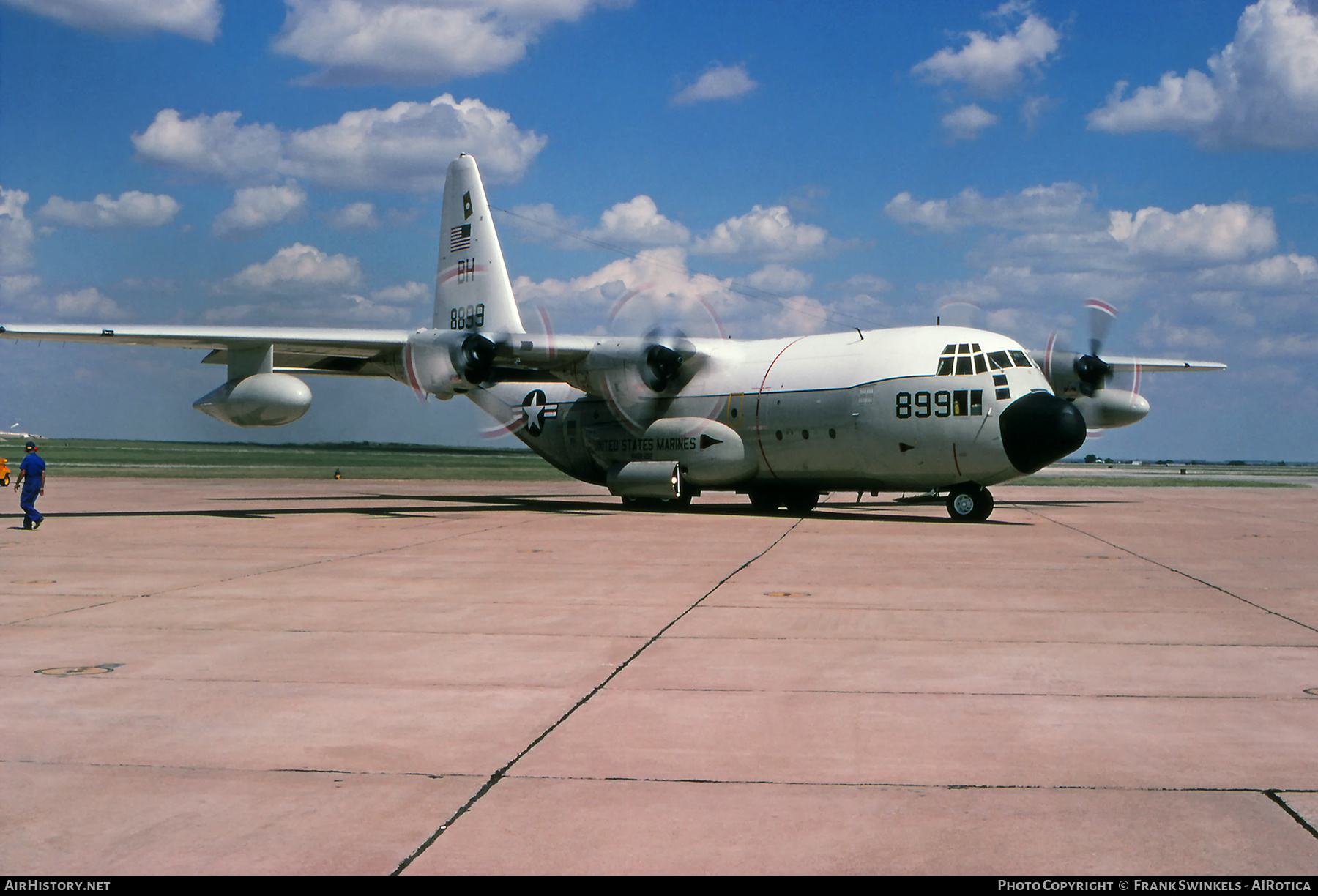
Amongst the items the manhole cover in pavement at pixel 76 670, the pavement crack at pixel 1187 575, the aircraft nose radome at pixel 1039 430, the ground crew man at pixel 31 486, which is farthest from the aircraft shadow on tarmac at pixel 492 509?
the manhole cover in pavement at pixel 76 670

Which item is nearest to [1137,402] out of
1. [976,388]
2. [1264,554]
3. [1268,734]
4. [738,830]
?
[976,388]

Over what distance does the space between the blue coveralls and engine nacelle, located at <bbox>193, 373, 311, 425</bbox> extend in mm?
4245

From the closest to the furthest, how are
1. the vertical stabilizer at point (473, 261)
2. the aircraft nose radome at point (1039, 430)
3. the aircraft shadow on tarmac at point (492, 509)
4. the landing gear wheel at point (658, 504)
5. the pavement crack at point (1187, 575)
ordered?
the pavement crack at point (1187, 575) < the aircraft nose radome at point (1039, 430) < the aircraft shadow on tarmac at point (492, 509) < the landing gear wheel at point (658, 504) < the vertical stabilizer at point (473, 261)

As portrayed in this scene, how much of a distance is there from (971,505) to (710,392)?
Answer: 6983 millimetres

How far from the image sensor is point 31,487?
68.8 feet

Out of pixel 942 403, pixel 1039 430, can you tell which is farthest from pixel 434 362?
pixel 1039 430

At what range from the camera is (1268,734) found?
6.00 metres

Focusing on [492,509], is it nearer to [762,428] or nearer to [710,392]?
[710,392]

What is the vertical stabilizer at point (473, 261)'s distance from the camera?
107ft

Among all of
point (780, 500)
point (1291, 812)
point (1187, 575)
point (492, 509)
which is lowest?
point (492, 509)

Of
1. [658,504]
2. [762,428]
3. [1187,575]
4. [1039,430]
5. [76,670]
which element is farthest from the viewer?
[658,504]

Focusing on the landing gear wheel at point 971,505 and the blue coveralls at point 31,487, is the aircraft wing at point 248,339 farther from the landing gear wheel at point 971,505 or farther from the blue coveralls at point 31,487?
the landing gear wheel at point 971,505

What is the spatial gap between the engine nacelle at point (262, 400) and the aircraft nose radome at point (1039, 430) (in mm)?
14915

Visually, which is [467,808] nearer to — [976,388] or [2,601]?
[2,601]
